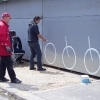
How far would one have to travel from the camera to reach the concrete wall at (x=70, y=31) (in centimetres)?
841

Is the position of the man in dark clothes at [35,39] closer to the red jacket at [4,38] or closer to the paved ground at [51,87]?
the paved ground at [51,87]

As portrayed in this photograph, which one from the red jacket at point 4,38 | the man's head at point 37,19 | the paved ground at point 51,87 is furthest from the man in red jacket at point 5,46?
the man's head at point 37,19

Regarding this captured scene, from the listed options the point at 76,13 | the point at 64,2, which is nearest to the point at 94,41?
the point at 76,13

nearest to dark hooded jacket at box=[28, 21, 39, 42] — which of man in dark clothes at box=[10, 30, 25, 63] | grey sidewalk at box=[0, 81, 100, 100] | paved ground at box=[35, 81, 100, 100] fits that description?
man in dark clothes at box=[10, 30, 25, 63]

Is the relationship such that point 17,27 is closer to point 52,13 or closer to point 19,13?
point 19,13

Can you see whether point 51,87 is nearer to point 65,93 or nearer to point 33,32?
point 65,93

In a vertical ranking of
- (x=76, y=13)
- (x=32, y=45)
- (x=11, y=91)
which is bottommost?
(x=11, y=91)

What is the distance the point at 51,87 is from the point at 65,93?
0.77m

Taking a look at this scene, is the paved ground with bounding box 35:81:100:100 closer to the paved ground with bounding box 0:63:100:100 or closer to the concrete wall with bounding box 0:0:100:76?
the paved ground with bounding box 0:63:100:100

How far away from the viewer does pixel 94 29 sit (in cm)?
834

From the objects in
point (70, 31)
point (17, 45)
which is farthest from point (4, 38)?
point (17, 45)

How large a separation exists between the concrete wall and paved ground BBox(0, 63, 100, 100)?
45 cm

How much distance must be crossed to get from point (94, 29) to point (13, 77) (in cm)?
249

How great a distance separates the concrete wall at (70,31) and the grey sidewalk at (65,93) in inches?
44.7
